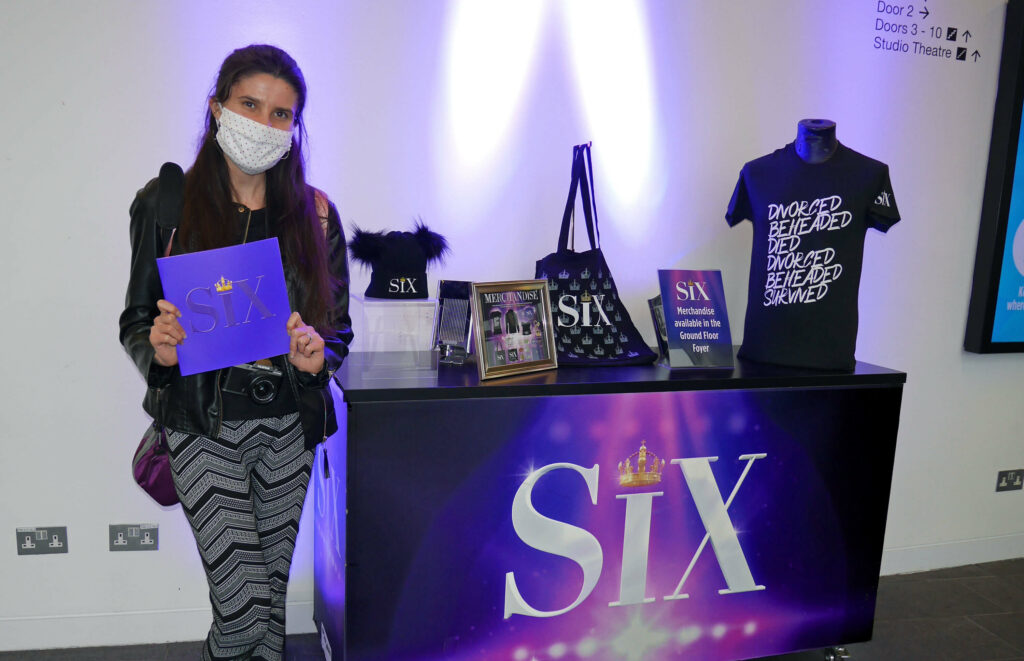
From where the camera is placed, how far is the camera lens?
154cm

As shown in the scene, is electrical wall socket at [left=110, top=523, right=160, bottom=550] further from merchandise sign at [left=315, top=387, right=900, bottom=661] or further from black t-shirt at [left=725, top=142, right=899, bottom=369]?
black t-shirt at [left=725, top=142, right=899, bottom=369]

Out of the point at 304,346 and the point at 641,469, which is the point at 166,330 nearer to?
the point at 304,346

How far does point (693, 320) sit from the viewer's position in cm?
215

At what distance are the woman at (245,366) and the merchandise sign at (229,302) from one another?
3 cm

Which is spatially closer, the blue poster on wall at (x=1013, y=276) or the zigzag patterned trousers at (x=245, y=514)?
the zigzag patterned trousers at (x=245, y=514)

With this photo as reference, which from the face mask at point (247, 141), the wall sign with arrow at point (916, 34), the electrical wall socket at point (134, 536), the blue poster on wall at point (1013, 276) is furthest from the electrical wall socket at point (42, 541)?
the blue poster on wall at point (1013, 276)

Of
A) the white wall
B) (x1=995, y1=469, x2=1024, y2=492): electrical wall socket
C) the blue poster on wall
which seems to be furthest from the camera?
(x1=995, y1=469, x2=1024, y2=492): electrical wall socket

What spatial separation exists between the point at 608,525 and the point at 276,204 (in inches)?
45.4

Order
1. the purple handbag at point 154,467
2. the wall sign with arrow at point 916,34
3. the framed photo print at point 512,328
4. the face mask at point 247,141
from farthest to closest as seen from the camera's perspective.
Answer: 1. the wall sign with arrow at point 916,34
2. the framed photo print at point 512,328
3. the purple handbag at point 154,467
4. the face mask at point 247,141

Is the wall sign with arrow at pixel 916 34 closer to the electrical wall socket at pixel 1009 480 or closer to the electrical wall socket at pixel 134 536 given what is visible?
the electrical wall socket at pixel 1009 480

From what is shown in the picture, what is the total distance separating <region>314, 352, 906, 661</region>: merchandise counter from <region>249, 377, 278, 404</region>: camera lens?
0.19 m

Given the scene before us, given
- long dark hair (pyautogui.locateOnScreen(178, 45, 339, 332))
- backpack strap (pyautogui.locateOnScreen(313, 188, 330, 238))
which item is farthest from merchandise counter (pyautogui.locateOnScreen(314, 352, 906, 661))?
backpack strap (pyautogui.locateOnScreen(313, 188, 330, 238))

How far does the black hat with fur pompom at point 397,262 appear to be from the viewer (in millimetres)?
1943

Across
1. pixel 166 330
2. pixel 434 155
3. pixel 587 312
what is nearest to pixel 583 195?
pixel 587 312
